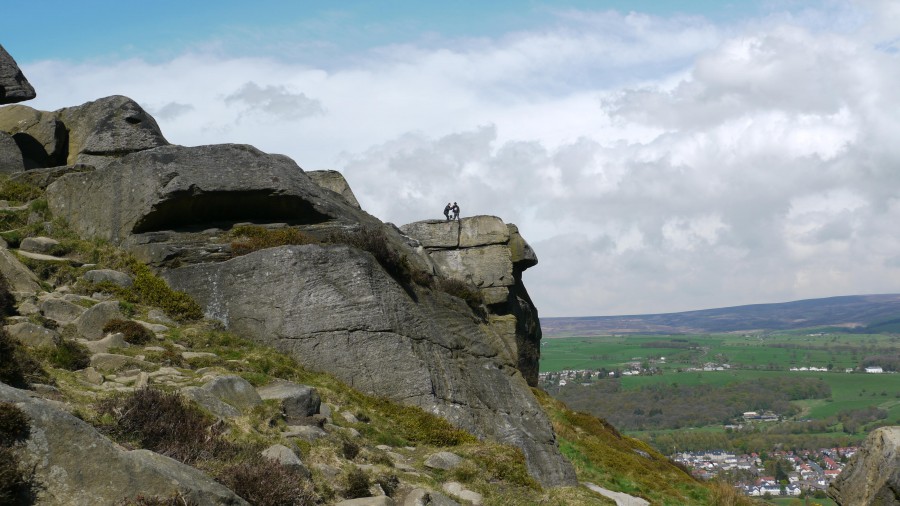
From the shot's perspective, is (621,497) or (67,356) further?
(621,497)

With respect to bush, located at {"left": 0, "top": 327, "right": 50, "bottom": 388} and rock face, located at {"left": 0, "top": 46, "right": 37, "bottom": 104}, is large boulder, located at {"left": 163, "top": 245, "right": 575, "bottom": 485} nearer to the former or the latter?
bush, located at {"left": 0, "top": 327, "right": 50, "bottom": 388}

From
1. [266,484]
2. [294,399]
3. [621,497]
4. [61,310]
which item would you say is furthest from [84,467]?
[621,497]

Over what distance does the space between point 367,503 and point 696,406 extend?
15763cm

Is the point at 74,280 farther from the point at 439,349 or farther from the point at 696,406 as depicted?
the point at 696,406

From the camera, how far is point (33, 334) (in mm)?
13992

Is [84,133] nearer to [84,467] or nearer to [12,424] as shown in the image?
[12,424]

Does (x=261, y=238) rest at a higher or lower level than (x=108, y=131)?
lower

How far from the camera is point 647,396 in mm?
166500

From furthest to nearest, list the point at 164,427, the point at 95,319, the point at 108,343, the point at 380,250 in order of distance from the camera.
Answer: the point at 380,250
the point at 95,319
the point at 108,343
the point at 164,427

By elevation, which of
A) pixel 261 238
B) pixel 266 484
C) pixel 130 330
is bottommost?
pixel 266 484

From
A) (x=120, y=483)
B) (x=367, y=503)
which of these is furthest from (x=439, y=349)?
(x=120, y=483)

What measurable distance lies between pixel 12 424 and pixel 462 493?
6929mm

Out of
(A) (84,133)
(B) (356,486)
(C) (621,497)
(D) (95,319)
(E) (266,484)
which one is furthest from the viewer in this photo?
(A) (84,133)

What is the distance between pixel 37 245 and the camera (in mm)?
21125
